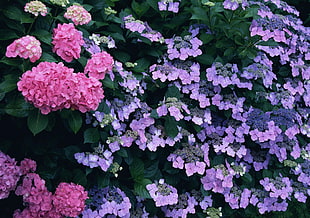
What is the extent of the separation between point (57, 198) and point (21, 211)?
0.31 m

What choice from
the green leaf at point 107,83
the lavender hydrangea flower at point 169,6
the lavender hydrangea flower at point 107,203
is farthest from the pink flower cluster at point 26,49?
the lavender hydrangea flower at point 169,6

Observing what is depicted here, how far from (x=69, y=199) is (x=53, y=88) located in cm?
64

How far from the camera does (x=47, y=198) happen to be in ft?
7.04

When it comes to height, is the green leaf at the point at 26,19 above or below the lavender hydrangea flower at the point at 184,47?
above

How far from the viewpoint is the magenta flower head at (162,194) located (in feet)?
8.04

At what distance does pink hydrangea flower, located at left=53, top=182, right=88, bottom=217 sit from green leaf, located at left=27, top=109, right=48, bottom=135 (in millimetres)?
426

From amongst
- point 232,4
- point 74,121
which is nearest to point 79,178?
point 74,121

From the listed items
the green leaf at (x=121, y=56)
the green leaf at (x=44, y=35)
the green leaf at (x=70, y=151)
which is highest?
the green leaf at (x=44, y=35)

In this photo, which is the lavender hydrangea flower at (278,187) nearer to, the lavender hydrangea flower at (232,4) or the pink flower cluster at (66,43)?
the lavender hydrangea flower at (232,4)

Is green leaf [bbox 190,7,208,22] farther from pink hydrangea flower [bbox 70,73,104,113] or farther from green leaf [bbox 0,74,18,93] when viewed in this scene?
green leaf [bbox 0,74,18,93]

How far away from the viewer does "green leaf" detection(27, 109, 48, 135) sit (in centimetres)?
185

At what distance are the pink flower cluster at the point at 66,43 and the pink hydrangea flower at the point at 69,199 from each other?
0.67m

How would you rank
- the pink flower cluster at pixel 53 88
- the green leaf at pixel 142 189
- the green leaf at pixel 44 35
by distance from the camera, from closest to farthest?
the pink flower cluster at pixel 53 88
the green leaf at pixel 44 35
the green leaf at pixel 142 189

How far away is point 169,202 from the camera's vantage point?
8.09ft
